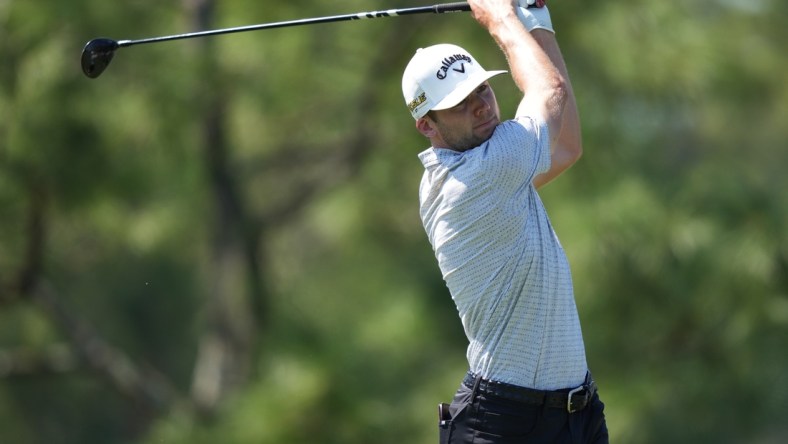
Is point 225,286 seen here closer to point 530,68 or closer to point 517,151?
point 530,68

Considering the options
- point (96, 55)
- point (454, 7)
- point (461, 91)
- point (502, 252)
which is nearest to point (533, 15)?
point (454, 7)

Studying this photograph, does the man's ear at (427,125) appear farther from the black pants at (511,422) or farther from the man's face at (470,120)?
the black pants at (511,422)

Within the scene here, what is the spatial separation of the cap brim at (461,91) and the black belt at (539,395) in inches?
26.2

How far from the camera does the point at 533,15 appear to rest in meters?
3.69

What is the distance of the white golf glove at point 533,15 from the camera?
3.67m

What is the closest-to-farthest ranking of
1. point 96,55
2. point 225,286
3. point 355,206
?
point 96,55 < point 225,286 < point 355,206

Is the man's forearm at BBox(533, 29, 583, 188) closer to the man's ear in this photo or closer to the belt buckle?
the man's ear

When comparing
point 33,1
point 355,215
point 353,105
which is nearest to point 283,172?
point 355,215

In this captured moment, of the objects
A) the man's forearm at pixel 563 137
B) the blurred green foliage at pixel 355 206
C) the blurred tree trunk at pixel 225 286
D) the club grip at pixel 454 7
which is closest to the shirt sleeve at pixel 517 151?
the man's forearm at pixel 563 137

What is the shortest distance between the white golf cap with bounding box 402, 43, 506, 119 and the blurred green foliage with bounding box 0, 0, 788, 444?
5.14 metres

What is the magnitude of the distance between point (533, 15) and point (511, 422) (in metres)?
1.06

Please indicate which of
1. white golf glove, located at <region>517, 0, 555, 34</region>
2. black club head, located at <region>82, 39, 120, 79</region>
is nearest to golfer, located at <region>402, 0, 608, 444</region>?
white golf glove, located at <region>517, 0, 555, 34</region>

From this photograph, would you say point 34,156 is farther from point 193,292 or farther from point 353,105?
point 193,292

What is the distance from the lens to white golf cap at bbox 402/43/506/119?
3.38 meters
